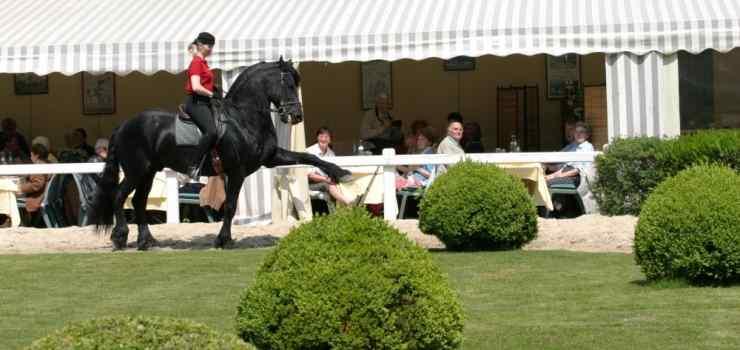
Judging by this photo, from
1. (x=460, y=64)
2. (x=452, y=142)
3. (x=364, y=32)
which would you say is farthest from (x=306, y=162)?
(x=460, y=64)

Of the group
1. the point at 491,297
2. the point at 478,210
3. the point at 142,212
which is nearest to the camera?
the point at 491,297

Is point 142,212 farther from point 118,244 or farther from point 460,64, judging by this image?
point 460,64

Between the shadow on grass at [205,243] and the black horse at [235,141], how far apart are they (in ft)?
0.74

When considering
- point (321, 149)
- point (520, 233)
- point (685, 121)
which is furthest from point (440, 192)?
point (685, 121)

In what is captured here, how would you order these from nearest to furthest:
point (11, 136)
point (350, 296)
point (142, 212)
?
point (350, 296) → point (142, 212) → point (11, 136)

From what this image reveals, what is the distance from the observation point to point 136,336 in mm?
5211

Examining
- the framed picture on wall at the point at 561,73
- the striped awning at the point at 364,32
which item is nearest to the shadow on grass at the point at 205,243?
the striped awning at the point at 364,32

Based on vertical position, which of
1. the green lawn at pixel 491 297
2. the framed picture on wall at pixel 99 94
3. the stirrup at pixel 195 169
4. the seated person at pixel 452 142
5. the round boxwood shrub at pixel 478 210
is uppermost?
the framed picture on wall at pixel 99 94

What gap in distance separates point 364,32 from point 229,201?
3363 mm

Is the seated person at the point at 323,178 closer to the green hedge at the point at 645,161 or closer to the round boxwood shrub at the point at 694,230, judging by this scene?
the green hedge at the point at 645,161

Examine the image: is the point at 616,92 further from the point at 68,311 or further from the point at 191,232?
the point at 68,311

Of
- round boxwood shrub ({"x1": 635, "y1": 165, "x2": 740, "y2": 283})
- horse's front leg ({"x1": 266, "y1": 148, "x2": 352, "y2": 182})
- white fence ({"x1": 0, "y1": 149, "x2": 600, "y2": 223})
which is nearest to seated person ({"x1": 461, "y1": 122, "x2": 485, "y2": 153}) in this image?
white fence ({"x1": 0, "y1": 149, "x2": 600, "y2": 223})

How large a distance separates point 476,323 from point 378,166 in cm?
753

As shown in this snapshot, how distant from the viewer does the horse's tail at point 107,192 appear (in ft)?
49.3
